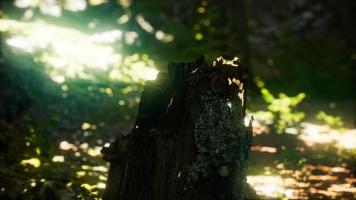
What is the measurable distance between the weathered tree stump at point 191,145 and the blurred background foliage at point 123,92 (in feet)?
1.73

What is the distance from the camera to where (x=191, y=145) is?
324 cm

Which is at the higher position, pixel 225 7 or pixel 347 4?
pixel 347 4

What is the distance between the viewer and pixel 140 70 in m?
7.18

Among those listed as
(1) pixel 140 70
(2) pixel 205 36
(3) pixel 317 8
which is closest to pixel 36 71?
(1) pixel 140 70

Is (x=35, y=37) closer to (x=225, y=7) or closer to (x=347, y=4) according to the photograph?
(x=225, y=7)

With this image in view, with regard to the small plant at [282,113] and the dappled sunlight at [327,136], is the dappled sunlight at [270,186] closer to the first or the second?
the dappled sunlight at [327,136]

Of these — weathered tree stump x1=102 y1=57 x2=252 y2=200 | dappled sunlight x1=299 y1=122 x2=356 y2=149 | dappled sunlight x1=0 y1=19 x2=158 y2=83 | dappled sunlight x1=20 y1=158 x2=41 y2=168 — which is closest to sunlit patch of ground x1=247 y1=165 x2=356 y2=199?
dappled sunlight x1=299 y1=122 x2=356 y2=149

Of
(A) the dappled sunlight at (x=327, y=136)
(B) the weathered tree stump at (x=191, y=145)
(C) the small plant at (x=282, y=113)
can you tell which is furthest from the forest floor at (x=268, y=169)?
(B) the weathered tree stump at (x=191, y=145)

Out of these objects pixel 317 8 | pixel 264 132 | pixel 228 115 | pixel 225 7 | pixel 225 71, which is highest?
pixel 317 8

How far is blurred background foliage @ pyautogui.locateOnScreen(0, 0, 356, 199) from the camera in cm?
519

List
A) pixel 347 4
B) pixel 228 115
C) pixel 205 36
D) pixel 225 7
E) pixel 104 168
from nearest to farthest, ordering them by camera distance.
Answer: pixel 228 115, pixel 104 168, pixel 205 36, pixel 225 7, pixel 347 4

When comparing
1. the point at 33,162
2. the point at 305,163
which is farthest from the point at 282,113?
the point at 33,162

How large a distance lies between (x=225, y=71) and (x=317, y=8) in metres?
13.4

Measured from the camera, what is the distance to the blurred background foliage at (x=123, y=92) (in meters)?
5.19
